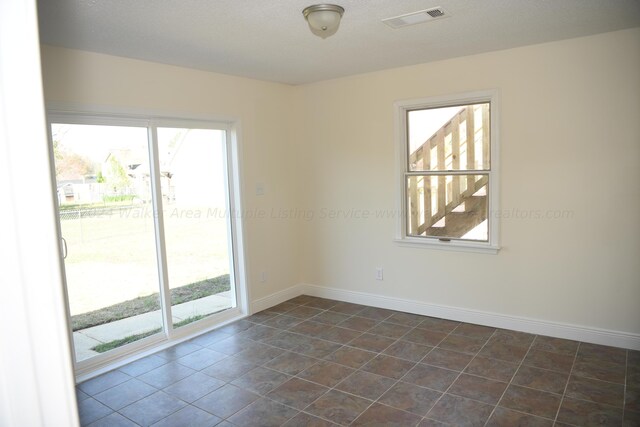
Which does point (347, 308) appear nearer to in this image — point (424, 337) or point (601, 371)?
point (424, 337)

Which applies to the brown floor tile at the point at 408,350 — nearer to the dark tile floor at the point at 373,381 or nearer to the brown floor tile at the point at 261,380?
the dark tile floor at the point at 373,381

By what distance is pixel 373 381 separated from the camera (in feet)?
10.4

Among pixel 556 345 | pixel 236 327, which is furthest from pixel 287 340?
pixel 556 345

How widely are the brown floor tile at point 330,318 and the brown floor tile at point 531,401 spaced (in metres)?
1.86

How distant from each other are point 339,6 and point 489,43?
1.63m

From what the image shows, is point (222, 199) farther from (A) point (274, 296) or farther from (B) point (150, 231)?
(A) point (274, 296)

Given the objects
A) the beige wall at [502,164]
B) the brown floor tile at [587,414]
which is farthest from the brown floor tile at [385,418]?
the beige wall at [502,164]

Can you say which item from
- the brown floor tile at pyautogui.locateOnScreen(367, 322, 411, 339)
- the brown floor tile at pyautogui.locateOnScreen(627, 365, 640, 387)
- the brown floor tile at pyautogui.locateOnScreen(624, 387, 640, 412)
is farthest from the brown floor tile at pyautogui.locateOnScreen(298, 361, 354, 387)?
the brown floor tile at pyautogui.locateOnScreen(627, 365, 640, 387)

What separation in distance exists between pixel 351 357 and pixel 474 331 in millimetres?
1270

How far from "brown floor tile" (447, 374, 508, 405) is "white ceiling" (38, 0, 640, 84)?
257cm

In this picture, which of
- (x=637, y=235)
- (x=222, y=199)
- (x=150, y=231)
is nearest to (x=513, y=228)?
(x=637, y=235)

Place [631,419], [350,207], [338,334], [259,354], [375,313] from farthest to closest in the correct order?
[350,207] < [375,313] < [338,334] < [259,354] < [631,419]

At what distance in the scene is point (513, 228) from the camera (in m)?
3.88

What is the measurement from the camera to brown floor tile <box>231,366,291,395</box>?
3121mm
